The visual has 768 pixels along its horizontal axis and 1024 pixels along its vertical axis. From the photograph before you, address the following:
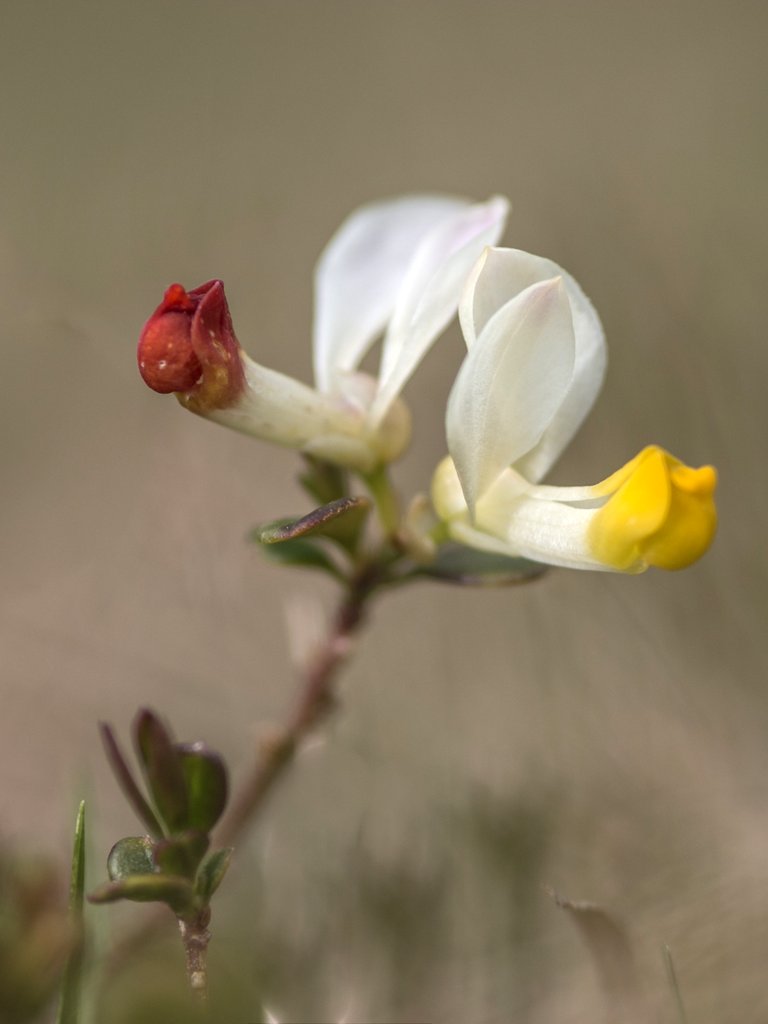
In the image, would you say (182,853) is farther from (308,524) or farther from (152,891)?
(308,524)

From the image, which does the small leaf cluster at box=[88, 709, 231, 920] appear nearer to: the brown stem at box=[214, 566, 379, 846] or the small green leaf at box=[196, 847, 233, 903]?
the small green leaf at box=[196, 847, 233, 903]

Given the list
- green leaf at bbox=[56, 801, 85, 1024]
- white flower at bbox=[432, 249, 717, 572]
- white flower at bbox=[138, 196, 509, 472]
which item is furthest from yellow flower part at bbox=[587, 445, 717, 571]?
green leaf at bbox=[56, 801, 85, 1024]

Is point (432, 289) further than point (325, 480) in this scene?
No

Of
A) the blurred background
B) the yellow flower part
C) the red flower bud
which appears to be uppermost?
the red flower bud

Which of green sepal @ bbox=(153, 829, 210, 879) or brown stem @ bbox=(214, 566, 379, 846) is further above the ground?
green sepal @ bbox=(153, 829, 210, 879)

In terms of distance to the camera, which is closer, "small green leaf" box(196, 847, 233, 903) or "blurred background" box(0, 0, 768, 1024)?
"small green leaf" box(196, 847, 233, 903)

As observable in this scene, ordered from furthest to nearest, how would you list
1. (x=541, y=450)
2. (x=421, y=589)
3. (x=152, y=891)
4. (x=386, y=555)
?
(x=421, y=589) < (x=386, y=555) < (x=541, y=450) < (x=152, y=891)

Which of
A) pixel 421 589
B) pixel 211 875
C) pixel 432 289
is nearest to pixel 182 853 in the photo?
pixel 211 875
